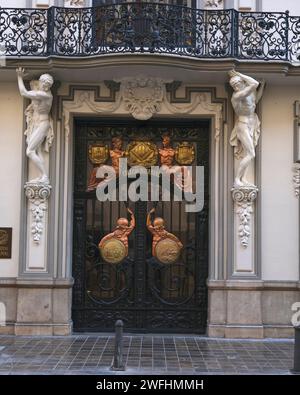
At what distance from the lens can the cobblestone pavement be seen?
9.35 metres

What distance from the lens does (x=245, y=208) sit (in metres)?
11.9

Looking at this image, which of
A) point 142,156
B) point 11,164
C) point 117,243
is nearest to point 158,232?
point 117,243

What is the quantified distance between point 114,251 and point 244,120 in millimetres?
3623

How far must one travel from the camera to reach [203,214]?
495 inches

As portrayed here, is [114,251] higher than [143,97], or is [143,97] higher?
[143,97]

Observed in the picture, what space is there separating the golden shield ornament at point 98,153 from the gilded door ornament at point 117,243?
1261mm

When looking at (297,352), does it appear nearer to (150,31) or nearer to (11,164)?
(150,31)

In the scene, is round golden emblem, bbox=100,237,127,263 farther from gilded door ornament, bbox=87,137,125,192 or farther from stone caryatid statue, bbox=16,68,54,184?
stone caryatid statue, bbox=16,68,54,184

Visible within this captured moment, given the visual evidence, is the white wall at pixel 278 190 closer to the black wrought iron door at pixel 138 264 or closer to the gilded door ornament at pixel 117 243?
the black wrought iron door at pixel 138 264

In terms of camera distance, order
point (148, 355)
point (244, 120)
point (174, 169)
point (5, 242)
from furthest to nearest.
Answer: point (174, 169)
point (5, 242)
point (244, 120)
point (148, 355)

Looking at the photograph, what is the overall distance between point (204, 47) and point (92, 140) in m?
2.92

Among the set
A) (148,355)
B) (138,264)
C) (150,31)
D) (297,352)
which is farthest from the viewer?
(138,264)

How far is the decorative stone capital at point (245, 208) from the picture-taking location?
11891 mm

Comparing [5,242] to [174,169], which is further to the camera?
[174,169]
